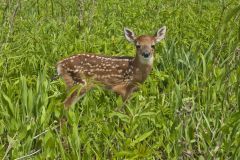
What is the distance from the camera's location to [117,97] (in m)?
6.09

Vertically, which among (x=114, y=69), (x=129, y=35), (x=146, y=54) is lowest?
(x=114, y=69)

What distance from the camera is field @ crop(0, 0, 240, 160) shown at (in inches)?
151

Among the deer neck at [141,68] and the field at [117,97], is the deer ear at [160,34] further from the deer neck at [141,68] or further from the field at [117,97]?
the deer neck at [141,68]

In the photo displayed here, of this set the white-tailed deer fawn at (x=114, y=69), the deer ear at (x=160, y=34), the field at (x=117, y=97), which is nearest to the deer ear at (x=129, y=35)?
the white-tailed deer fawn at (x=114, y=69)

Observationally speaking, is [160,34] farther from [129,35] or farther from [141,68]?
[141,68]

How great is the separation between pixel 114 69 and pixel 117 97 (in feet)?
1.53

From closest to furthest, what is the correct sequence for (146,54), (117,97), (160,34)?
(117,97) → (146,54) → (160,34)

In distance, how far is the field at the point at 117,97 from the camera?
3.85m

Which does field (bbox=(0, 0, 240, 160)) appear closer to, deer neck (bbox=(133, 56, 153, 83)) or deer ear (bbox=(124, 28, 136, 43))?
deer neck (bbox=(133, 56, 153, 83))

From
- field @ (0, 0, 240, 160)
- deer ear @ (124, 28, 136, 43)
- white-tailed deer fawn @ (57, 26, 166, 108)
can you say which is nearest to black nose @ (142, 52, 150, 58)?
white-tailed deer fawn @ (57, 26, 166, 108)

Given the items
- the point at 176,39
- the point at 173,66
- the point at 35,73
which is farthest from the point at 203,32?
the point at 35,73

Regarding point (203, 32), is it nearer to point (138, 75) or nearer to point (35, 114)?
point (138, 75)

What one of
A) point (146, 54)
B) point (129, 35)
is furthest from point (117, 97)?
point (129, 35)

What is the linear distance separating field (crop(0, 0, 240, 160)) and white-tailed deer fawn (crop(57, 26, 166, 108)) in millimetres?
138
